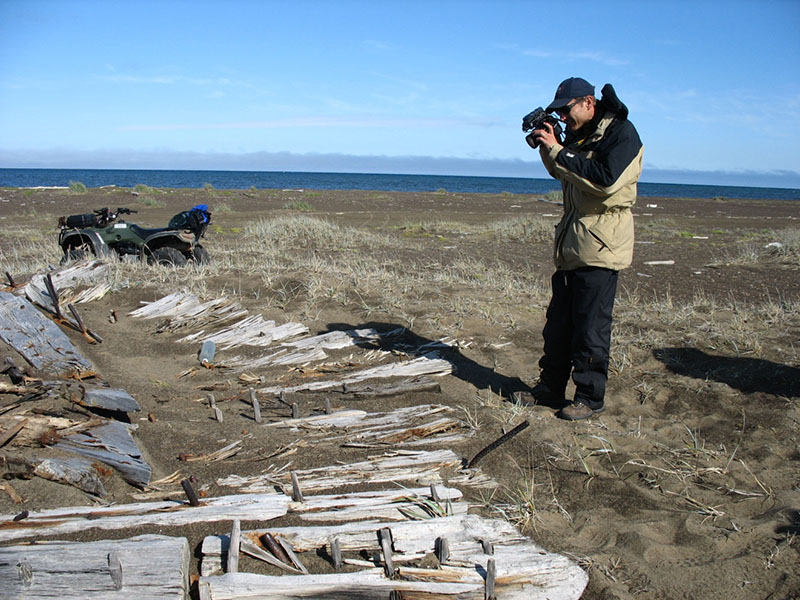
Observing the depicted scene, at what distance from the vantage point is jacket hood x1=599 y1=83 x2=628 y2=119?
3.80 metres

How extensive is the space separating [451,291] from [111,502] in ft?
17.1

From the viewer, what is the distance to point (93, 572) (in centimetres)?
230

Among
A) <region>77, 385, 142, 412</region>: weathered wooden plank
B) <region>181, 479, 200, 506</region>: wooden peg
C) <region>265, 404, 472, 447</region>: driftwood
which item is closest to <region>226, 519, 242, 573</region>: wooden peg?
<region>181, 479, 200, 506</region>: wooden peg

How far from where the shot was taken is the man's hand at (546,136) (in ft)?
12.9

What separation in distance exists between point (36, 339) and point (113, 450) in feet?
7.34

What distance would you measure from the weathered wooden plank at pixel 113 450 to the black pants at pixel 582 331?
2.67 metres

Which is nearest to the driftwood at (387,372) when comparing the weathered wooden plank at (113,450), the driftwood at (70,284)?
the weathered wooden plank at (113,450)

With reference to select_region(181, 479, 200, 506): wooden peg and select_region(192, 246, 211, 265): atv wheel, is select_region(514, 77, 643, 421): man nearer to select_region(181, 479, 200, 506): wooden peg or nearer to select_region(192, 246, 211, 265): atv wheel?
select_region(181, 479, 200, 506): wooden peg

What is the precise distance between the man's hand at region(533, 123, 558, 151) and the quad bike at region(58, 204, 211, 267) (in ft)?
18.5

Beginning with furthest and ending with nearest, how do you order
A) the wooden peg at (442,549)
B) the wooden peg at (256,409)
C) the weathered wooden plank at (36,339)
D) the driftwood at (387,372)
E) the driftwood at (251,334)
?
1. the driftwood at (251,334)
2. the driftwood at (387,372)
3. the weathered wooden plank at (36,339)
4. the wooden peg at (256,409)
5. the wooden peg at (442,549)

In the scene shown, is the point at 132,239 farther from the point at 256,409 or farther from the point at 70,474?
the point at 70,474

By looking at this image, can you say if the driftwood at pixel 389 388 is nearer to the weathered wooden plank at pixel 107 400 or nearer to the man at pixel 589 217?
the man at pixel 589 217

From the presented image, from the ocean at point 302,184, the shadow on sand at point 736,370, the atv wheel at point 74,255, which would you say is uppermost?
the ocean at point 302,184

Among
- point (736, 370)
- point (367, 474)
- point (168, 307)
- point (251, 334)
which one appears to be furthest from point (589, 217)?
point (168, 307)
